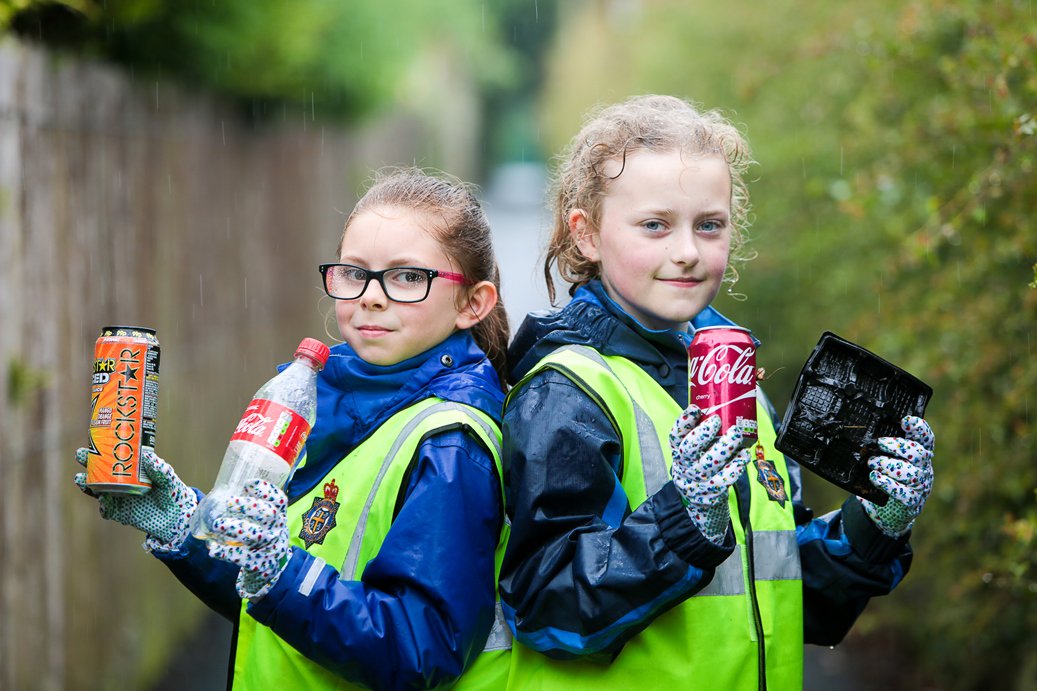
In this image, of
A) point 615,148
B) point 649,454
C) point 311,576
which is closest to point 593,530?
point 649,454

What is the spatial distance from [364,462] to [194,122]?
5.89 metres

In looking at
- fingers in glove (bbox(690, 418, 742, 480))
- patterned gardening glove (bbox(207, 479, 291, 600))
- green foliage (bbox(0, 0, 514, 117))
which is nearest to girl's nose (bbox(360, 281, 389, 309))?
patterned gardening glove (bbox(207, 479, 291, 600))

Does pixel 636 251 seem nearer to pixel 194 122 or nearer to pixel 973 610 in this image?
pixel 973 610

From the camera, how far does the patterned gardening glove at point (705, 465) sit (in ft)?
7.20

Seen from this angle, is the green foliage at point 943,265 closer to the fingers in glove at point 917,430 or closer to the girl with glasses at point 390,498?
the fingers in glove at point 917,430

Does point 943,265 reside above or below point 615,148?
below

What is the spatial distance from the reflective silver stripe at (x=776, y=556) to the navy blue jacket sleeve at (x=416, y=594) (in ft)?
1.87

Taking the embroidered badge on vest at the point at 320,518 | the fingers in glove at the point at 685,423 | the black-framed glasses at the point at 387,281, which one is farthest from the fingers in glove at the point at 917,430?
the embroidered badge on vest at the point at 320,518

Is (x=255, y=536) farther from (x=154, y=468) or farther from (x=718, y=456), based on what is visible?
(x=718, y=456)

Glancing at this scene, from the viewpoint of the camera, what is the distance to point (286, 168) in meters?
12.0

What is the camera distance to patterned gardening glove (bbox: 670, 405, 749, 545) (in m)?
2.19

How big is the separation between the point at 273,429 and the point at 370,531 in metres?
0.33

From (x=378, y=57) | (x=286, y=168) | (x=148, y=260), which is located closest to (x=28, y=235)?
(x=148, y=260)

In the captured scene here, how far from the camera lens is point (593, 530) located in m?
2.35
